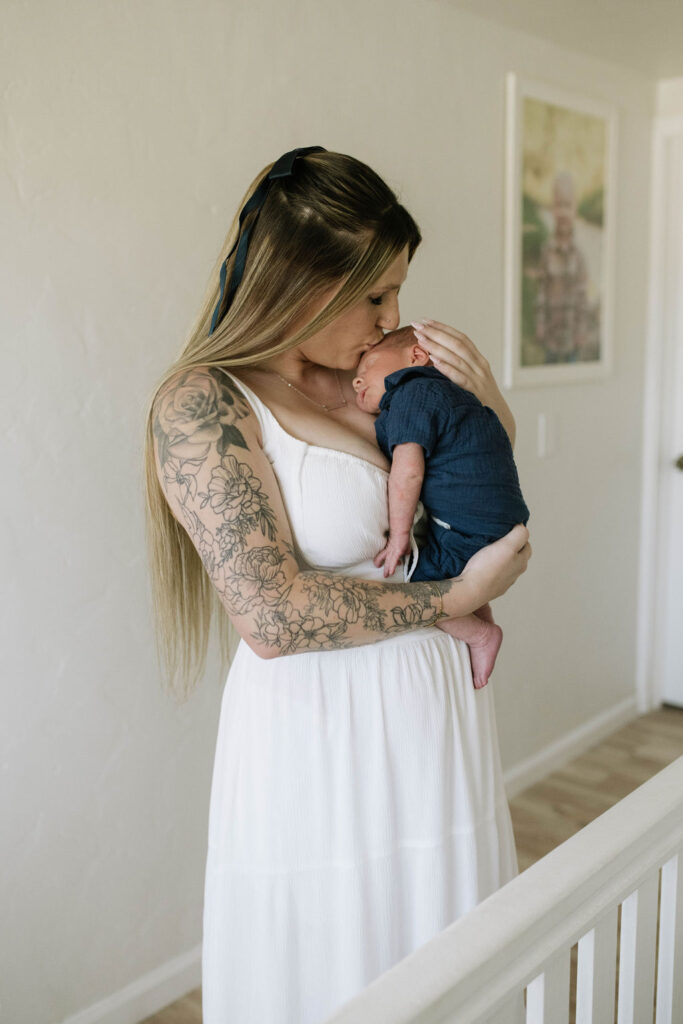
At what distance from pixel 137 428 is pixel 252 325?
65 cm

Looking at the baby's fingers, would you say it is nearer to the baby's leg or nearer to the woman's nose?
the baby's leg

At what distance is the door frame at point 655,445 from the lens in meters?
3.39

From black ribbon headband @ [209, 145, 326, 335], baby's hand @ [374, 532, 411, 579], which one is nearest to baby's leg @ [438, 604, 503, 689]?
baby's hand @ [374, 532, 411, 579]

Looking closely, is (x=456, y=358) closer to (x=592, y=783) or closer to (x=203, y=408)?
(x=203, y=408)

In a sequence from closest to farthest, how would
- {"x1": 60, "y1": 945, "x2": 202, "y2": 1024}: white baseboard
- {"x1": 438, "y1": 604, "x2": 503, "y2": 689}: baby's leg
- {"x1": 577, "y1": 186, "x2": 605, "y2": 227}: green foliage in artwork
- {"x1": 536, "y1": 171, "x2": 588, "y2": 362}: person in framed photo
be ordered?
{"x1": 438, "y1": 604, "x2": 503, "y2": 689}: baby's leg
{"x1": 60, "y1": 945, "x2": 202, "y2": 1024}: white baseboard
{"x1": 536, "y1": 171, "x2": 588, "y2": 362}: person in framed photo
{"x1": 577, "y1": 186, "x2": 605, "y2": 227}: green foliage in artwork

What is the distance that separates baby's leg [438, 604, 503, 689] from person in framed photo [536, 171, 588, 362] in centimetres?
179

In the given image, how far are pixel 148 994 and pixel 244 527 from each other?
1394 mm

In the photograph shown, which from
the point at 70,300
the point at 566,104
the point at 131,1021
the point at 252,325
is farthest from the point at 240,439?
the point at 566,104

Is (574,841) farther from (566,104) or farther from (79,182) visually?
(566,104)

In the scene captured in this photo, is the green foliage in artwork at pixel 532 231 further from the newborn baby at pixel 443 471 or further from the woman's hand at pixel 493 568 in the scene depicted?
the woman's hand at pixel 493 568

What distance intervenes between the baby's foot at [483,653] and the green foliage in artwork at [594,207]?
2.14 meters

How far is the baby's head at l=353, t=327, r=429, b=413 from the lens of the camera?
1386 mm

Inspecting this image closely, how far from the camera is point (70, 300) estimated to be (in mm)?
Answer: 1686

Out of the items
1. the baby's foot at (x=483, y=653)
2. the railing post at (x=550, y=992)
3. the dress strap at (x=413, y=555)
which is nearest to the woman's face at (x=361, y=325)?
the dress strap at (x=413, y=555)
